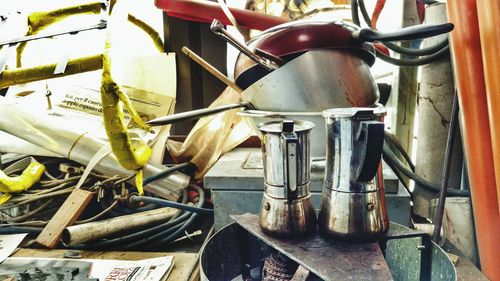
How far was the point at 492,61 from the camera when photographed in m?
0.67

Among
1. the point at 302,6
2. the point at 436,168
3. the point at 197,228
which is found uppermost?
the point at 302,6

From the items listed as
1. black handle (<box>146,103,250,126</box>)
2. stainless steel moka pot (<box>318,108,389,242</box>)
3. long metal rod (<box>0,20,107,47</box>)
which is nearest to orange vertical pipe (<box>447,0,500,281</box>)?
stainless steel moka pot (<box>318,108,389,242</box>)

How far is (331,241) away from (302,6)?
44.9 inches

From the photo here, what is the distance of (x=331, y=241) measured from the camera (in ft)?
1.99

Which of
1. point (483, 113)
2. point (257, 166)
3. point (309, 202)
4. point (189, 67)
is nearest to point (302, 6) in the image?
point (189, 67)

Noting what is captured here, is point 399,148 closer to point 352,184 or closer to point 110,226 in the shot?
point 352,184

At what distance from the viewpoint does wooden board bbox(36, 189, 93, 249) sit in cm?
107

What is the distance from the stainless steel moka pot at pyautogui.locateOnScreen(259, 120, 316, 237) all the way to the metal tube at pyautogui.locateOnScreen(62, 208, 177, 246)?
0.63 meters

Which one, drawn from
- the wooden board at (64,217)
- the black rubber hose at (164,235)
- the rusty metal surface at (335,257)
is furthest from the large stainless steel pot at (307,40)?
the wooden board at (64,217)

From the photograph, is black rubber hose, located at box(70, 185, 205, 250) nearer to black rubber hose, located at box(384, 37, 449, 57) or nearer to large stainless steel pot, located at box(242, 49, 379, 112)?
large stainless steel pot, located at box(242, 49, 379, 112)

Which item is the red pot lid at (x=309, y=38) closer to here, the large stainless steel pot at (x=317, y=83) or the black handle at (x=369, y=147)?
the large stainless steel pot at (x=317, y=83)

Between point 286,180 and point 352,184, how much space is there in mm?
106

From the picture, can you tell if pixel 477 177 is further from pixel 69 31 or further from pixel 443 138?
pixel 69 31

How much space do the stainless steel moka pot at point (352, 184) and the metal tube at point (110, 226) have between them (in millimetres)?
691
